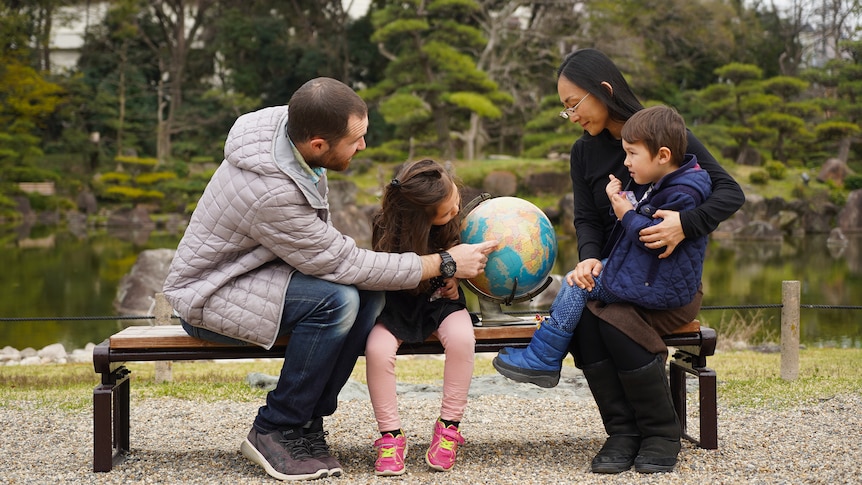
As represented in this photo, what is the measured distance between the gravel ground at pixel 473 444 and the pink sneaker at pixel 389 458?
34 millimetres

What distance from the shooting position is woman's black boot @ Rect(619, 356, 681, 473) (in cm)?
283

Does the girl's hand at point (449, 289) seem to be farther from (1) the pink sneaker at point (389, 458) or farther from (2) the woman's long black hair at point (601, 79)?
(2) the woman's long black hair at point (601, 79)

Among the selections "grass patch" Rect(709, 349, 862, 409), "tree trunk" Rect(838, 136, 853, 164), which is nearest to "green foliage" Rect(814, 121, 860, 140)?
"tree trunk" Rect(838, 136, 853, 164)

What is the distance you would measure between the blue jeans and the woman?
2.44 feet

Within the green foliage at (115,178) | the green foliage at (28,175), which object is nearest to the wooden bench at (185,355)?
the green foliage at (28,175)

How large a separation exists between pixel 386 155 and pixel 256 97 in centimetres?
584

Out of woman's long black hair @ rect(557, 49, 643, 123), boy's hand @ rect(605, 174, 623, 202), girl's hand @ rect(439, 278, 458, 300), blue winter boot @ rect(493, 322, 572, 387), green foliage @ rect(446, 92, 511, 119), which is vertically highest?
green foliage @ rect(446, 92, 511, 119)

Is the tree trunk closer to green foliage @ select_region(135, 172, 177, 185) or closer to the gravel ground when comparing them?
green foliage @ select_region(135, 172, 177, 185)

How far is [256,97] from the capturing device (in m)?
25.6

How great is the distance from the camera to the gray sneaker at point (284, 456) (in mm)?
2787

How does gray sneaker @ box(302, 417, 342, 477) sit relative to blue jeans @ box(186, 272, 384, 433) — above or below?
below

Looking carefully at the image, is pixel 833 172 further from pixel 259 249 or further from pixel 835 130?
pixel 259 249

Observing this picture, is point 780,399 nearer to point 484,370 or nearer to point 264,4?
point 484,370

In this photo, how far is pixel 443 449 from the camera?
2.85 m
